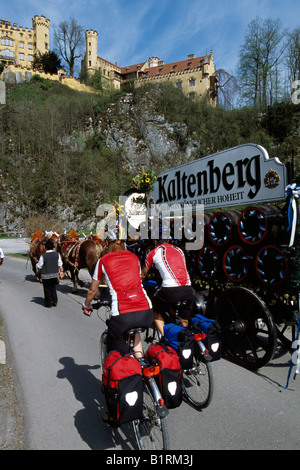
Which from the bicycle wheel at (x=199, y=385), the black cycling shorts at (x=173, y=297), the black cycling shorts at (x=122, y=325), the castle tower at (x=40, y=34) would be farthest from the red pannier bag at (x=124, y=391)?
the castle tower at (x=40, y=34)

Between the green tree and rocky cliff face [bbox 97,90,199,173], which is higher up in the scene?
the green tree

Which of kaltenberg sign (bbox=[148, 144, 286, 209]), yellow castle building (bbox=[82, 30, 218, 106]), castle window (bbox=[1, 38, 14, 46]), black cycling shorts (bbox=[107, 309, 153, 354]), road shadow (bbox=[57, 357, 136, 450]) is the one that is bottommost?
road shadow (bbox=[57, 357, 136, 450])

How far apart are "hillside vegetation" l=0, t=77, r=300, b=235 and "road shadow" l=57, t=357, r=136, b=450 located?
111ft

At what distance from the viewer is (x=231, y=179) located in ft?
18.8

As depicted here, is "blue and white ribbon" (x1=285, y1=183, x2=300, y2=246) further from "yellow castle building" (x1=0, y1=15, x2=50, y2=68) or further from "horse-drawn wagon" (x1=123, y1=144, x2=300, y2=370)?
"yellow castle building" (x1=0, y1=15, x2=50, y2=68)

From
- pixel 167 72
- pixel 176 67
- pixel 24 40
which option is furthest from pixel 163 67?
pixel 24 40

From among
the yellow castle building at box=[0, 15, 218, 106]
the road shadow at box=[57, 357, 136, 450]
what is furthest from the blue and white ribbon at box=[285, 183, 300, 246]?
the yellow castle building at box=[0, 15, 218, 106]

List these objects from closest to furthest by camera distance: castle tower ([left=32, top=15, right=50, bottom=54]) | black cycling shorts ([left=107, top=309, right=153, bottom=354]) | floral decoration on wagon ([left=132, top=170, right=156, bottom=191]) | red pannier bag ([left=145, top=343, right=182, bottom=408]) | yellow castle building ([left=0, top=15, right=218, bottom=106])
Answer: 1. red pannier bag ([left=145, top=343, right=182, bottom=408])
2. black cycling shorts ([left=107, top=309, right=153, bottom=354])
3. floral decoration on wagon ([left=132, top=170, right=156, bottom=191])
4. yellow castle building ([left=0, top=15, right=218, bottom=106])
5. castle tower ([left=32, top=15, right=50, bottom=54])

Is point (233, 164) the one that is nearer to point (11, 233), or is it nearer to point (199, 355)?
point (199, 355)

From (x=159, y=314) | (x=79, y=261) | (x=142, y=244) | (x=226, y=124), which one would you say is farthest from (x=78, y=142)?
(x=159, y=314)

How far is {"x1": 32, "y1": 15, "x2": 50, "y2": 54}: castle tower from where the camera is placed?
82.9 metres

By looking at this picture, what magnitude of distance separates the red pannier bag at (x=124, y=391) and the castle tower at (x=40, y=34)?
9815cm

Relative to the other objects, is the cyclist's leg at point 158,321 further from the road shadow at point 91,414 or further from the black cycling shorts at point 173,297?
the road shadow at point 91,414
